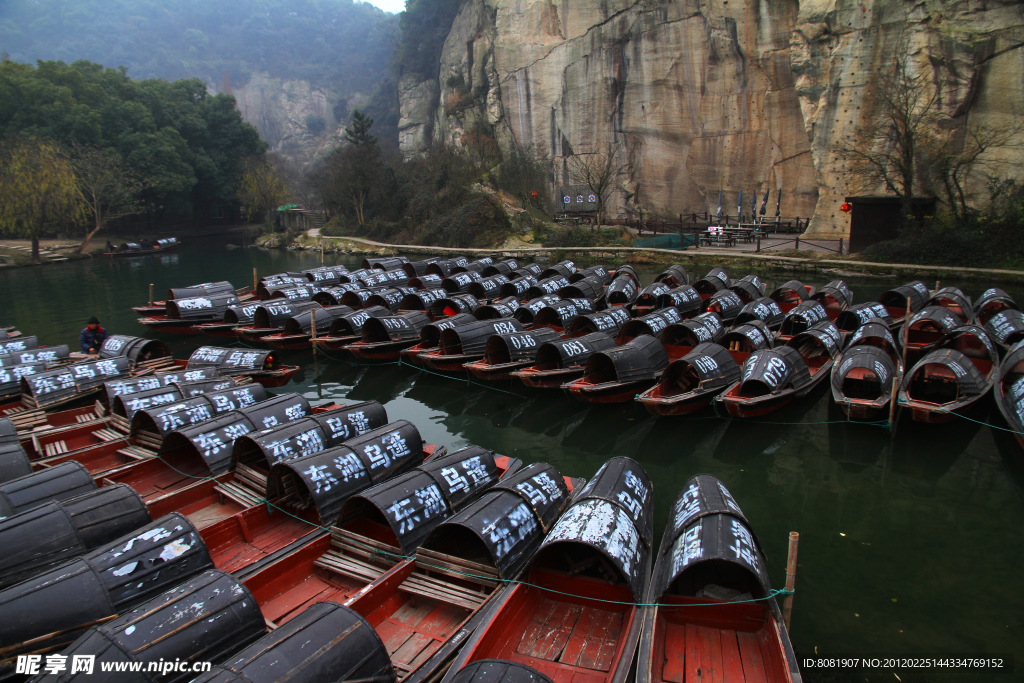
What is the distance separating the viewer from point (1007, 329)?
14781 mm

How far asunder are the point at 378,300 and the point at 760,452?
46.5 feet

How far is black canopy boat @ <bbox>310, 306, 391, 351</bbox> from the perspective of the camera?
1750 centimetres

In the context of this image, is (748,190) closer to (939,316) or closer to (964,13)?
(964,13)

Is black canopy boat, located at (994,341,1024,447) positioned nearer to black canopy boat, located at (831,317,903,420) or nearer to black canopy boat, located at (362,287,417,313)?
black canopy boat, located at (831,317,903,420)

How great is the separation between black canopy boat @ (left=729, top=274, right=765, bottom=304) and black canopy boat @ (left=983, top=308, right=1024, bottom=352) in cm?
668

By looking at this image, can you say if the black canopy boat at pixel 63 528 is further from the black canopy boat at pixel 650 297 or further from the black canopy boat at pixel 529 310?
the black canopy boat at pixel 650 297

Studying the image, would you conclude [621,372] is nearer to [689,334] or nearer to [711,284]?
[689,334]

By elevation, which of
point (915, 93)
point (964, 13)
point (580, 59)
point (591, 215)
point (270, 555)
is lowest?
point (270, 555)

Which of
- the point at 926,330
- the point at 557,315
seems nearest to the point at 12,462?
the point at 557,315

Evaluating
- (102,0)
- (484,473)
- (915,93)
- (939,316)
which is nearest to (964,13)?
(915,93)

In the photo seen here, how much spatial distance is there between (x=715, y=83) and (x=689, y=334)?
34151mm

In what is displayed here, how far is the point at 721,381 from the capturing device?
41.4 ft

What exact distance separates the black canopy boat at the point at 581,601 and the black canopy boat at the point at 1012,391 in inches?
320

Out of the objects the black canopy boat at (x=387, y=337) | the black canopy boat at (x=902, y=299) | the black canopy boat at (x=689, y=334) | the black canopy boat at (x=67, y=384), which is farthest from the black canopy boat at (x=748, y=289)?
the black canopy boat at (x=67, y=384)
